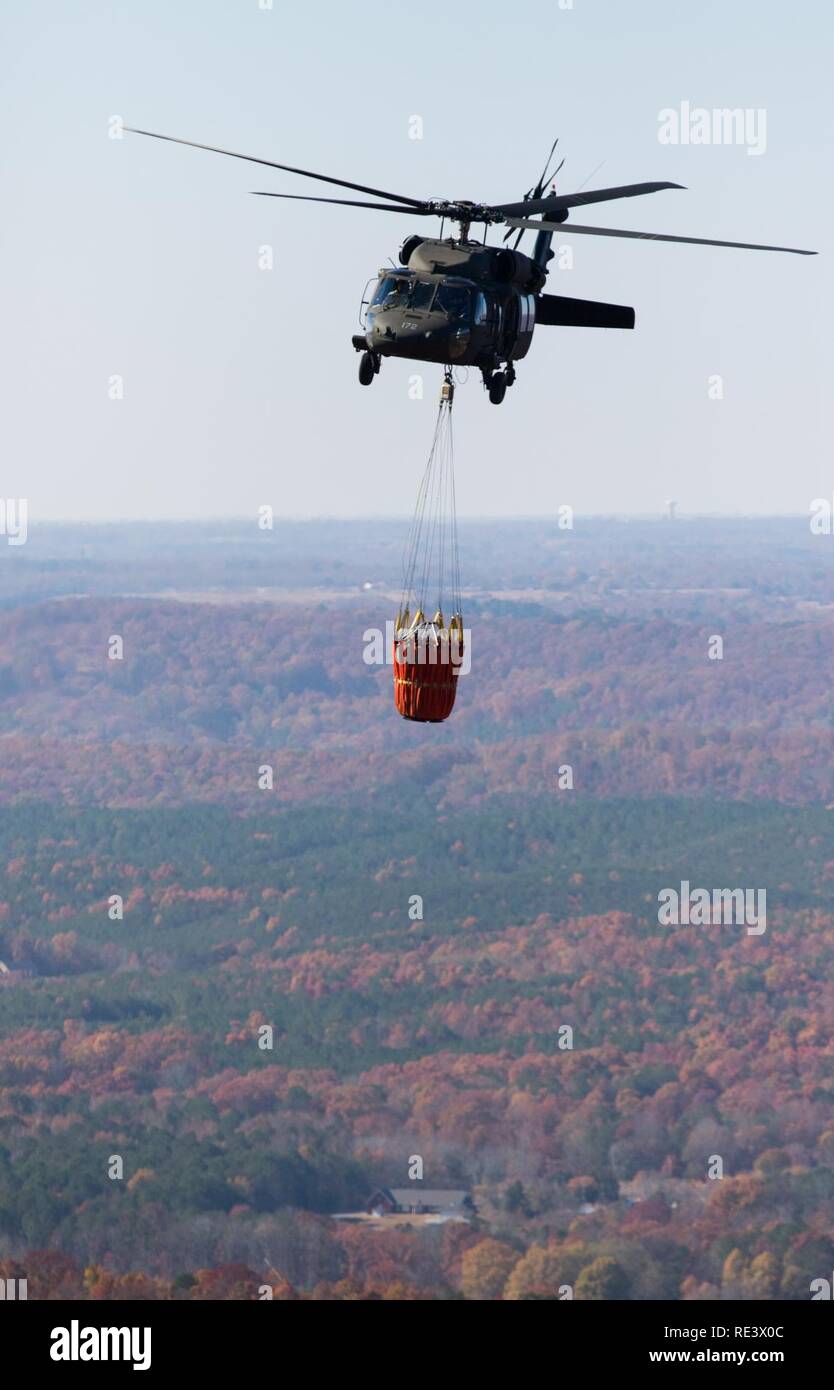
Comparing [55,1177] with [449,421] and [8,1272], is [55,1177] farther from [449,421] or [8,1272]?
[449,421]

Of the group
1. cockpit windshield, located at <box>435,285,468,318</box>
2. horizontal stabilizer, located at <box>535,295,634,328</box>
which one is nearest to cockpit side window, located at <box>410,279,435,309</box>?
cockpit windshield, located at <box>435,285,468,318</box>

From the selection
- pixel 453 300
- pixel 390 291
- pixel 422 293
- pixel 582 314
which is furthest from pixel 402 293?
pixel 582 314

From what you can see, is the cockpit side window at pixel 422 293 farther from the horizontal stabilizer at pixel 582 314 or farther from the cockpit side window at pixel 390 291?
the horizontal stabilizer at pixel 582 314

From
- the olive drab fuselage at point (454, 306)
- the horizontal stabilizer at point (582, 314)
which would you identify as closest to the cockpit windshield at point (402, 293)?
the olive drab fuselage at point (454, 306)

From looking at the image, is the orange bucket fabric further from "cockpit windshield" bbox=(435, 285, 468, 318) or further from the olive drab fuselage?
"cockpit windshield" bbox=(435, 285, 468, 318)

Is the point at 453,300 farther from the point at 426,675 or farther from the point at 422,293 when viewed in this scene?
the point at 426,675

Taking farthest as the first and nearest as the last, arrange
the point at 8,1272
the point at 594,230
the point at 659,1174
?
the point at 659,1174
the point at 8,1272
the point at 594,230
